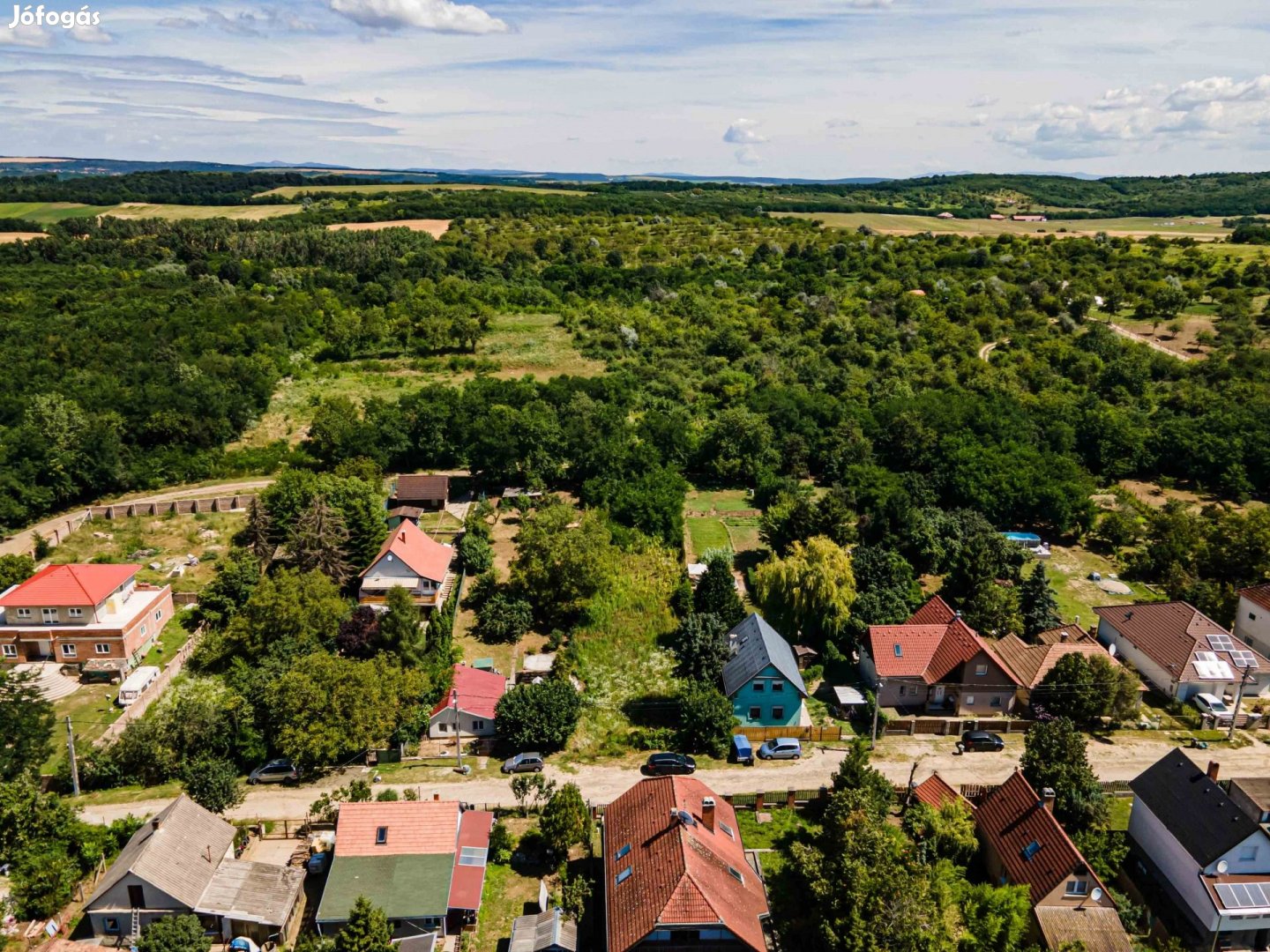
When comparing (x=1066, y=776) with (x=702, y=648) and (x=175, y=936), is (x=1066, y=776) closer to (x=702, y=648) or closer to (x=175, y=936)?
(x=702, y=648)

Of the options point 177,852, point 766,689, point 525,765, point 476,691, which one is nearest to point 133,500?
point 476,691

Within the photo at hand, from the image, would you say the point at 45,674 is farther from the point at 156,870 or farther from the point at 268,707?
the point at 156,870

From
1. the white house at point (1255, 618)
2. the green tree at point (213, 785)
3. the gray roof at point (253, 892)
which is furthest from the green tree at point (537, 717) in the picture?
the white house at point (1255, 618)

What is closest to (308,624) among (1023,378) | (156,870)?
(156,870)

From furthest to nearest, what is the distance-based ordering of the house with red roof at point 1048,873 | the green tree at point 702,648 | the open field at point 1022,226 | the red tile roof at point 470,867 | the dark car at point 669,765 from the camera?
the open field at point 1022,226, the green tree at point 702,648, the dark car at point 669,765, the red tile roof at point 470,867, the house with red roof at point 1048,873

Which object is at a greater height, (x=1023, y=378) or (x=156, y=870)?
(x=1023, y=378)

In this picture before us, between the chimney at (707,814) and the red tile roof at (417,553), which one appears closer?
the chimney at (707,814)

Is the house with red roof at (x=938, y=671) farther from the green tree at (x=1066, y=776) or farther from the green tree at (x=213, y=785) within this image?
the green tree at (x=213, y=785)
